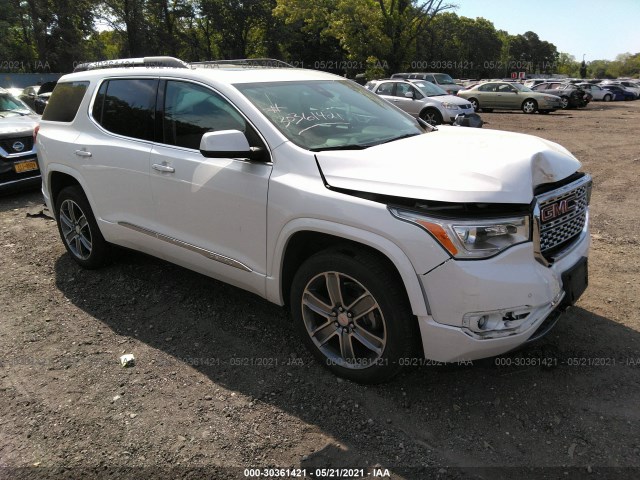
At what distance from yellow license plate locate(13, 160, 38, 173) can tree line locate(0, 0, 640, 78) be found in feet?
90.6

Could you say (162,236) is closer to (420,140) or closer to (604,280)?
(420,140)

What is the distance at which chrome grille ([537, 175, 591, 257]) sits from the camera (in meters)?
2.73

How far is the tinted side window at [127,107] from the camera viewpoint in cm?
392

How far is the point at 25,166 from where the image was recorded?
780cm

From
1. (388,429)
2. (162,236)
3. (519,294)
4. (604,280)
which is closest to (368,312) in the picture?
(388,429)

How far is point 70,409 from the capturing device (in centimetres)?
298

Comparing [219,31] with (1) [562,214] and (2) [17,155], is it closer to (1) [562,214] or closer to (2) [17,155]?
(2) [17,155]

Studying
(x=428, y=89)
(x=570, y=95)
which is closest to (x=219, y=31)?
(x=570, y=95)

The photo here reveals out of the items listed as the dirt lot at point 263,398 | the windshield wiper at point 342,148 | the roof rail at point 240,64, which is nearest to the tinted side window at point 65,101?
the roof rail at point 240,64

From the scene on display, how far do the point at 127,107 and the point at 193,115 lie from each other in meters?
0.87

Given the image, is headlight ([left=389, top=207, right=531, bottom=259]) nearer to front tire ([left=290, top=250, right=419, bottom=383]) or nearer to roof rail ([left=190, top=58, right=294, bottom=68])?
front tire ([left=290, top=250, right=419, bottom=383])

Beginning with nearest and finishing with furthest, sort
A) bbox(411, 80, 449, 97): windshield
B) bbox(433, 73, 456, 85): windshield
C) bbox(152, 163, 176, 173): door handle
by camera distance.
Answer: bbox(152, 163, 176, 173): door handle, bbox(411, 80, 449, 97): windshield, bbox(433, 73, 456, 85): windshield

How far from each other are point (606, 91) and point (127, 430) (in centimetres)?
4344

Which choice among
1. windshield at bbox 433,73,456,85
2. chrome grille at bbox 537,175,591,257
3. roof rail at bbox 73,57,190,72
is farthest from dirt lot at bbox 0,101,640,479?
windshield at bbox 433,73,456,85
